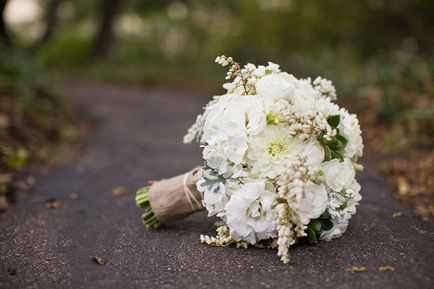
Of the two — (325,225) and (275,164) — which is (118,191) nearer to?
(275,164)

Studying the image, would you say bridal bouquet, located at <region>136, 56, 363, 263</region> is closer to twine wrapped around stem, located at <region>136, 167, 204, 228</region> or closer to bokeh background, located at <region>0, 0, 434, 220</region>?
twine wrapped around stem, located at <region>136, 167, 204, 228</region>

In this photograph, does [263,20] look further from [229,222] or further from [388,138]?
[229,222]

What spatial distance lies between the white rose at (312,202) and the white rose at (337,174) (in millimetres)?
107

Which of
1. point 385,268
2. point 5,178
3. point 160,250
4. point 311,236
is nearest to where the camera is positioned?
point 385,268

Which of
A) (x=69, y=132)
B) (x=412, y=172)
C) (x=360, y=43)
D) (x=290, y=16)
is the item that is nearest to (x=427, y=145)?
(x=412, y=172)

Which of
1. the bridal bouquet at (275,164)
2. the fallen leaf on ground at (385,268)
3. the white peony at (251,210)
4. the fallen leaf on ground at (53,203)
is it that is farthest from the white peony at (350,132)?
the fallen leaf on ground at (53,203)

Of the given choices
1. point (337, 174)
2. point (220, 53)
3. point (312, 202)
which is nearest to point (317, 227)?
point (312, 202)

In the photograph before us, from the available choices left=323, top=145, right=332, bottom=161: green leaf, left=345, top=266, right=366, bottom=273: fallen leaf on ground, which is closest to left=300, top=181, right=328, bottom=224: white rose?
left=323, top=145, right=332, bottom=161: green leaf

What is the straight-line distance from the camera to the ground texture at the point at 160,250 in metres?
2.74

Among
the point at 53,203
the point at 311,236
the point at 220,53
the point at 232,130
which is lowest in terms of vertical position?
the point at 53,203

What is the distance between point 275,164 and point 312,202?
30cm

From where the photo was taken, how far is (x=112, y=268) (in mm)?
2955

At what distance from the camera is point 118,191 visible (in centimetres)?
464

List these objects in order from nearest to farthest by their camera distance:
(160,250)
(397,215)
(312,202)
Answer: (312,202)
(160,250)
(397,215)
